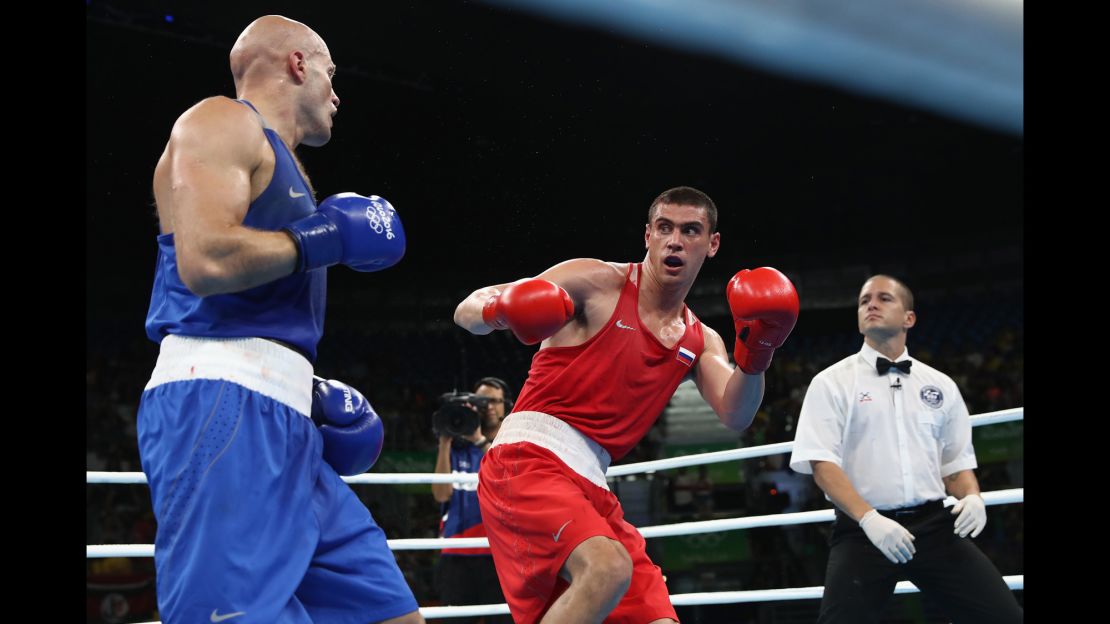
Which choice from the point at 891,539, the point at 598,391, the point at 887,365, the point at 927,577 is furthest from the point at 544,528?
the point at 887,365

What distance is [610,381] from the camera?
115 inches

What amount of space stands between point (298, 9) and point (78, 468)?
6.04m

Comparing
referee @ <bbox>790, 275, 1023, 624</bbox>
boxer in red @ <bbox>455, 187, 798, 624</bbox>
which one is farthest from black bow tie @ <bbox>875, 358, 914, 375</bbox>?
boxer in red @ <bbox>455, 187, 798, 624</bbox>

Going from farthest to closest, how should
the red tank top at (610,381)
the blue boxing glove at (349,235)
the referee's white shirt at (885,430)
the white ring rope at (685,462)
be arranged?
the referee's white shirt at (885,430) → the white ring rope at (685,462) → the red tank top at (610,381) → the blue boxing glove at (349,235)

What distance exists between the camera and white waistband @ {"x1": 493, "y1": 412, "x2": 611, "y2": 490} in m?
2.83

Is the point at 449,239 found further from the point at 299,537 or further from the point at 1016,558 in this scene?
the point at 299,537

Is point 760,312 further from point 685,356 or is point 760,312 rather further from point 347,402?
point 347,402

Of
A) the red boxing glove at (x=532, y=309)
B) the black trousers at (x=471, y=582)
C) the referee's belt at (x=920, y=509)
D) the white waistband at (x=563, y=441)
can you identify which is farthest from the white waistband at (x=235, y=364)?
the black trousers at (x=471, y=582)

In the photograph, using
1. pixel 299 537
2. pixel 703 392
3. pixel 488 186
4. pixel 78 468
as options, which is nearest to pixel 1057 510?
pixel 703 392

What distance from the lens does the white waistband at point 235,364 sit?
5.90 feet

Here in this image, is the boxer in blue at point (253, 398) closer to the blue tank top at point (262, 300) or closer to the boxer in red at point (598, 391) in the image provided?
the blue tank top at point (262, 300)

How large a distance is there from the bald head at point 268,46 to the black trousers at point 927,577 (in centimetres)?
250

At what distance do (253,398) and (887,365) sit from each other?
282cm

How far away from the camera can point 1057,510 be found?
203 centimetres
